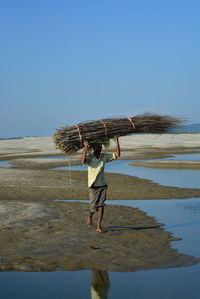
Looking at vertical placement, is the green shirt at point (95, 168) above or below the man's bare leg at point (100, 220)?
above

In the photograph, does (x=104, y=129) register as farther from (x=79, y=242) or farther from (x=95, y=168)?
(x=79, y=242)

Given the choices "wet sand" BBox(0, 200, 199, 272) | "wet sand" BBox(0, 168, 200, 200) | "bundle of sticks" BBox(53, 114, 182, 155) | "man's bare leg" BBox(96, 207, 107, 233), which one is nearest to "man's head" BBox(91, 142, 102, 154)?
"bundle of sticks" BBox(53, 114, 182, 155)

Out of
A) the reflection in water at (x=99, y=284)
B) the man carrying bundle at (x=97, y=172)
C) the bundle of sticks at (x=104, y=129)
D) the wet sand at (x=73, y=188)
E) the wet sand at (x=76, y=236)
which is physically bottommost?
the wet sand at (x=73, y=188)

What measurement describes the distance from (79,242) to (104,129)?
2.00 m

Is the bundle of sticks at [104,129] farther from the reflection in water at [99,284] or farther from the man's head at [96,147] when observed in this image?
the reflection in water at [99,284]

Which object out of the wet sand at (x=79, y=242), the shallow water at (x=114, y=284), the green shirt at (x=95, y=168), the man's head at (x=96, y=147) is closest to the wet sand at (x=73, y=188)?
the wet sand at (x=79, y=242)

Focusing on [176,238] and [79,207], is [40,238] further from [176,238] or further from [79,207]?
[79,207]

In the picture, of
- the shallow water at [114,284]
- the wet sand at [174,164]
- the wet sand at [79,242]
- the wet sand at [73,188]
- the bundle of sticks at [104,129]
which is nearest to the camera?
the shallow water at [114,284]

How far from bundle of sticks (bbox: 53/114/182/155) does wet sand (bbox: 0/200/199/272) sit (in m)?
1.65

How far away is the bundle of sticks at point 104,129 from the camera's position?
8.22 m

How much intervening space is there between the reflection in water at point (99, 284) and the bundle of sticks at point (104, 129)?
8.96 feet

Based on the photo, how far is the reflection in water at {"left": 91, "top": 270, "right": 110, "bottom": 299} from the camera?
17.7 ft

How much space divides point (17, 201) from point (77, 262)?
6.31 m

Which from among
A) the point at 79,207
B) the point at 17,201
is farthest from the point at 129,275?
the point at 17,201
